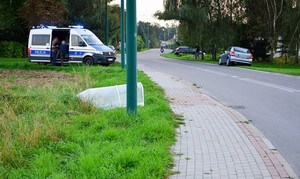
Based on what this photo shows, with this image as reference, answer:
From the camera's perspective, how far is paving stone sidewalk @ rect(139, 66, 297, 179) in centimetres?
532

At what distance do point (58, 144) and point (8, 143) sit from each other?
2.52ft

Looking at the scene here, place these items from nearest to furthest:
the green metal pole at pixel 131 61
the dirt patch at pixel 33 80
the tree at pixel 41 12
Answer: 1. the green metal pole at pixel 131 61
2. the dirt patch at pixel 33 80
3. the tree at pixel 41 12

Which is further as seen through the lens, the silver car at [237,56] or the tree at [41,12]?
the tree at [41,12]

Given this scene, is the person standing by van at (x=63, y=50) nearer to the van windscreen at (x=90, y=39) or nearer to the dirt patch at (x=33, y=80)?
the van windscreen at (x=90, y=39)

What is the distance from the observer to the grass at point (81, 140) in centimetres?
509

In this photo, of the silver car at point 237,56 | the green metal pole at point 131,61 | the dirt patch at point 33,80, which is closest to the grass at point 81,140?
the green metal pole at point 131,61

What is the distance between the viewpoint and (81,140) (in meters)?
6.56

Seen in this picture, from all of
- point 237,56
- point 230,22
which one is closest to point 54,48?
point 237,56

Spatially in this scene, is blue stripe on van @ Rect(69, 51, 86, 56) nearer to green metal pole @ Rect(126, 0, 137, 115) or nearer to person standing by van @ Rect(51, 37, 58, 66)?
person standing by van @ Rect(51, 37, 58, 66)

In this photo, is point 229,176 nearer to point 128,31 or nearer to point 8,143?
point 8,143

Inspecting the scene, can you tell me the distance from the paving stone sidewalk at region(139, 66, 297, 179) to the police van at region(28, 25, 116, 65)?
16.8 m

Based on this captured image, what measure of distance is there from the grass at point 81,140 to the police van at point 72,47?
53.2ft

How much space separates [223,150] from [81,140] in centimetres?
237

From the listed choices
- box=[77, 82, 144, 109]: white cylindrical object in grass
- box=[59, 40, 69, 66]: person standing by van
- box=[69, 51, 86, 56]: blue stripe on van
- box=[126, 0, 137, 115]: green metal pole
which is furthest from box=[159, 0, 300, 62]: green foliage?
box=[126, 0, 137, 115]: green metal pole
